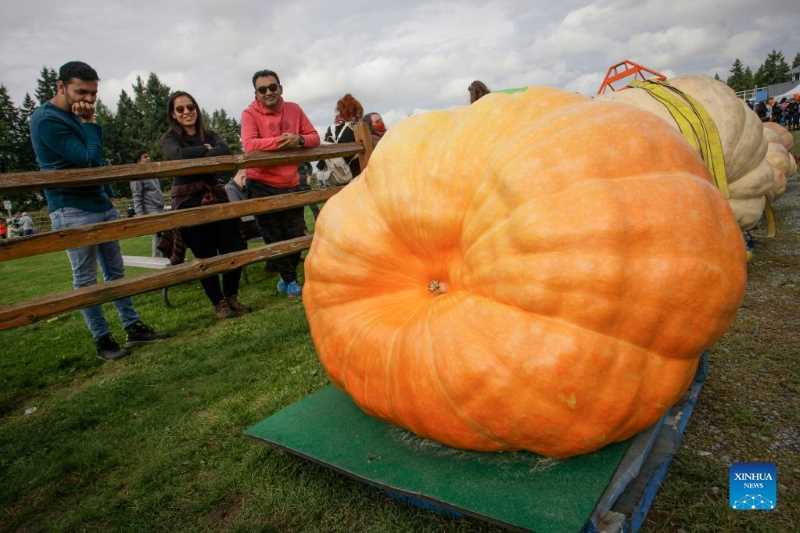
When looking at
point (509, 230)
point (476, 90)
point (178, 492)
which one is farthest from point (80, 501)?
point (476, 90)

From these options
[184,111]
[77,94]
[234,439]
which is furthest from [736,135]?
[77,94]

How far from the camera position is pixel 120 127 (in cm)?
6244

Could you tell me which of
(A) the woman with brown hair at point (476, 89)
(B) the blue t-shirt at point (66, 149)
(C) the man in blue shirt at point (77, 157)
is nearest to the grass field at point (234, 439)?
(C) the man in blue shirt at point (77, 157)

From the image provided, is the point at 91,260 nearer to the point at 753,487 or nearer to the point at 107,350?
the point at 107,350

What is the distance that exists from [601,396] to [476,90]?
178 inches

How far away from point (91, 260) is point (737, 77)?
321ft

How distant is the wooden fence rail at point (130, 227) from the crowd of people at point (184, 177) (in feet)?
1.27

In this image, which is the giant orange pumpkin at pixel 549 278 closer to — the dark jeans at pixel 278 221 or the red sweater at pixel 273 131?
the red sweater at pixel 273 131

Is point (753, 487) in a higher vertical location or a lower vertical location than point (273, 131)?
lower

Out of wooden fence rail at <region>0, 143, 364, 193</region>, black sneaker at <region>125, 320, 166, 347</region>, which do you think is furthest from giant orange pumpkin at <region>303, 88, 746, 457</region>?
black sneaker at <region>125, 320, 166, 347</region>

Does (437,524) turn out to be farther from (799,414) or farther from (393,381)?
(799,414)

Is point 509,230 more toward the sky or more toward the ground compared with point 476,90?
more toward the ground

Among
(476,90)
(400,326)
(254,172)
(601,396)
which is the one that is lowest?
(601,396)

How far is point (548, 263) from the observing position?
1.24 meters
